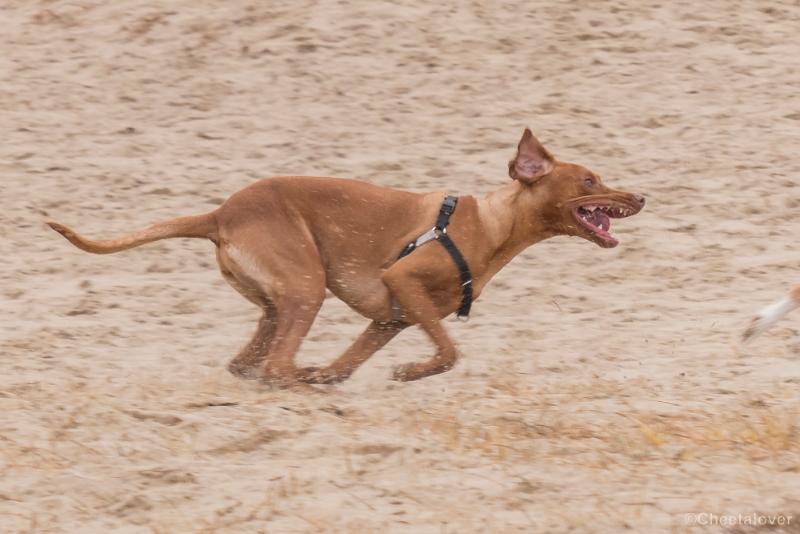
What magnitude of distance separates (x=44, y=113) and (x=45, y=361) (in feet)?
14.1

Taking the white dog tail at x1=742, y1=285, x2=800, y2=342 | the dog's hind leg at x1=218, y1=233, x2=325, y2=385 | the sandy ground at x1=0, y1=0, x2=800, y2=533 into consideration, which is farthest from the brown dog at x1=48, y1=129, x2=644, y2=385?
the white dog tail at x1=742, y1=285, x2=800, y2=342

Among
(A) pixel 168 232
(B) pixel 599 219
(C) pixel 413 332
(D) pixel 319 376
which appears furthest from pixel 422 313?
(C) pixel 413 332

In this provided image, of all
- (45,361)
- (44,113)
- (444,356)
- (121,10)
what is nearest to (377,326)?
(444,356)

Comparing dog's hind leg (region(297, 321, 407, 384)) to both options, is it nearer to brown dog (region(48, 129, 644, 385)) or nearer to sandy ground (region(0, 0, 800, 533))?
brown dog (region(48, 129, 644, 385))

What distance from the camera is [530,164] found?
7.09 meters

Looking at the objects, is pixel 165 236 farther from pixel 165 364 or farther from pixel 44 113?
pixel 44 113

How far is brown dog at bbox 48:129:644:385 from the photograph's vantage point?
691 cm

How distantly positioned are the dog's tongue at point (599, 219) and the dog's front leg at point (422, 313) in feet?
2.78

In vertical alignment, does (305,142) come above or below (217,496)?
below

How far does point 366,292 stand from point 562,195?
38.5 inches

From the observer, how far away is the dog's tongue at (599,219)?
7188mm

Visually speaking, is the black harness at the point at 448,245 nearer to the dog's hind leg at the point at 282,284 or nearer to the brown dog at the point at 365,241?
the brown dog at the point at 365,241

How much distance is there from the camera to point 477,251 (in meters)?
6.97

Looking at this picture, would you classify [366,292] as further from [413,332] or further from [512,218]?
[413,332]
